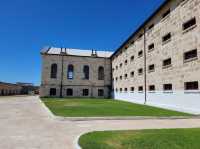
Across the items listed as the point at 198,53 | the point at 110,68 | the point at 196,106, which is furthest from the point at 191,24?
the point at 110,68

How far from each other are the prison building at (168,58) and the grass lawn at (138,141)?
963 centimetres

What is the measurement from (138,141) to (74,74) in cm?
4014

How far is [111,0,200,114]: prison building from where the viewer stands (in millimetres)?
16297

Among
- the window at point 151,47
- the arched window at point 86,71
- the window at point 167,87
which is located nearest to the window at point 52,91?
the arched window at point 86,71

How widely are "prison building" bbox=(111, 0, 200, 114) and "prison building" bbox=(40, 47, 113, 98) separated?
16430mm

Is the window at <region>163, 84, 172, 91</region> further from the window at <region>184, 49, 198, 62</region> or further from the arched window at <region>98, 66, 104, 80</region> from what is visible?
the arched window at <region>98, 66, 104, 80</region>

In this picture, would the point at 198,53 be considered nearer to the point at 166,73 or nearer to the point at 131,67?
the point at 166,73

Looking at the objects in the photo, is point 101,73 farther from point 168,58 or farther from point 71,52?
point 168,58

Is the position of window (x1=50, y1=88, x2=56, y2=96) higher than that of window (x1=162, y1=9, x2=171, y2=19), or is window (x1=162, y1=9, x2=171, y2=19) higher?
window (x1=162, y1=9, x2=171, y2=19)

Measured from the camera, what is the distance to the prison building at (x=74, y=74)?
4469cm

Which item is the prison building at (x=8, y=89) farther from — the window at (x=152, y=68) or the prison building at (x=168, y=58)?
the window at (x=152, y=68)

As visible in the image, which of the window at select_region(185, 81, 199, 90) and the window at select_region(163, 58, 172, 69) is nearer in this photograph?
the window at select_region(185, 81, 199, 90)

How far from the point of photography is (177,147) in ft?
20.1

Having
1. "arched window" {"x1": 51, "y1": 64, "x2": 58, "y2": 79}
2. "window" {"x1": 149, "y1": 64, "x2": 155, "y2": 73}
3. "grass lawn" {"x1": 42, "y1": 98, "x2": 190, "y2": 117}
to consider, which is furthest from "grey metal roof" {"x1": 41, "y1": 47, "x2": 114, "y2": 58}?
"grass lawn" {"x1": 42, "y1": 98, "x2": 190, "y2": 117}
